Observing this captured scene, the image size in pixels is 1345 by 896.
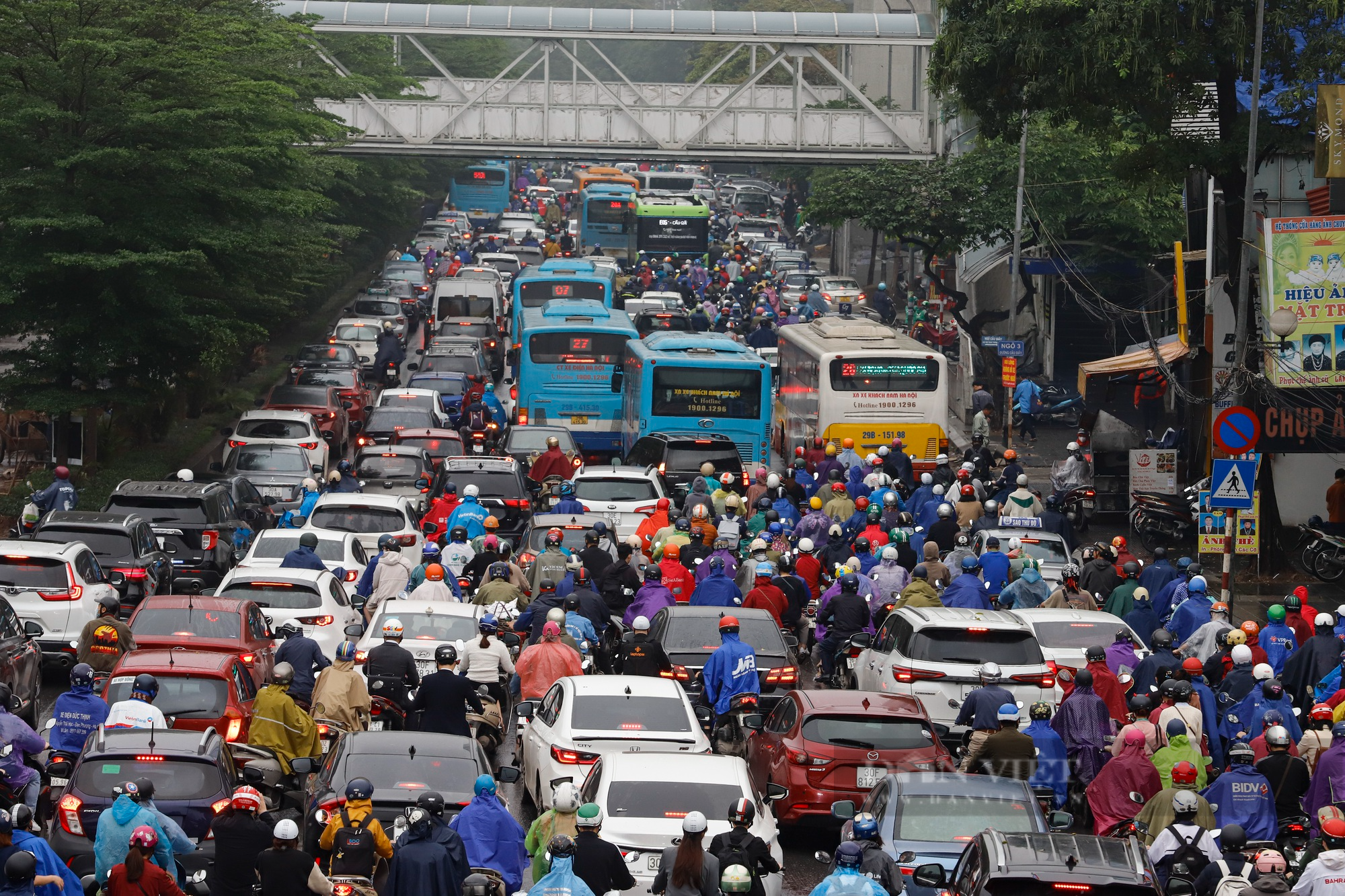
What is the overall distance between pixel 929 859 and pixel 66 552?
1019cm

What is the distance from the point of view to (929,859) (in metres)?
12.0

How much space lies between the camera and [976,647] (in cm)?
1648

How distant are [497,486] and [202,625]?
9.47 m

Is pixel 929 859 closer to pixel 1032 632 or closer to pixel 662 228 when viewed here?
pixel 1032 632

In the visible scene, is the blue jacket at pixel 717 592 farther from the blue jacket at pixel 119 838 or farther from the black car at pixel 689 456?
the black car at pixel 689 456

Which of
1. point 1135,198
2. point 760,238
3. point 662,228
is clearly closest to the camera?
point 1135,198

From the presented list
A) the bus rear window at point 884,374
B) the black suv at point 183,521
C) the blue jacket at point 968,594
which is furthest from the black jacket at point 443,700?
the bus rear window at point 884,374

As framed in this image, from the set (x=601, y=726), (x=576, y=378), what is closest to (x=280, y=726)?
(x=601, y=726)

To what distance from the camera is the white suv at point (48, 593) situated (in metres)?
18.6

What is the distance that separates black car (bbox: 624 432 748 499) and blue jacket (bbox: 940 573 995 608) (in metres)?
10.0

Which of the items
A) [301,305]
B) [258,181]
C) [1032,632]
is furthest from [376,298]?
[1032,632]

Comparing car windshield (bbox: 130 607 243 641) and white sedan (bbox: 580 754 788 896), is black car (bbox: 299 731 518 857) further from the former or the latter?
car windshield (bbox: 130 607 243 641)

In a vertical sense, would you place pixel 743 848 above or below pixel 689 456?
below

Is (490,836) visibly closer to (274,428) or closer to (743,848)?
(743,848)
